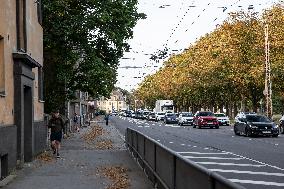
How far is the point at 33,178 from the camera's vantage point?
14.6 meters

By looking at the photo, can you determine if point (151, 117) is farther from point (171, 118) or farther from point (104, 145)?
point (104, 145)

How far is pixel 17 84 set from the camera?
675 inches

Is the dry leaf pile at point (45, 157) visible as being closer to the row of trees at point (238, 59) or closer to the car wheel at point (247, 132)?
the car wheel at point (247, 132)

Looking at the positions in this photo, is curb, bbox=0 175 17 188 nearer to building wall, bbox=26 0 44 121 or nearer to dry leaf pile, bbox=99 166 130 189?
dry leaf pile, bbox=99 166 130 189

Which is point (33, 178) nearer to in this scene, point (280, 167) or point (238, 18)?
point (280, 167)

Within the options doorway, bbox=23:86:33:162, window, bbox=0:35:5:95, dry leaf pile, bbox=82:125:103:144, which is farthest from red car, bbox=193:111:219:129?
window, bbox=0:35:5:95

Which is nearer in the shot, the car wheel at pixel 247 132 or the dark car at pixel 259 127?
the dark car at pixel 259 127

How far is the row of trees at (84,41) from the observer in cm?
3419

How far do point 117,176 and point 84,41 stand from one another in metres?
21.5

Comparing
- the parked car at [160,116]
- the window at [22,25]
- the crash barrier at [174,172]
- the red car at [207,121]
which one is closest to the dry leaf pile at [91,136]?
the red car at [207,121]

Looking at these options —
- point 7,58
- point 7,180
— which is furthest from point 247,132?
point 7,180

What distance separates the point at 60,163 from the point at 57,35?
16.4 m

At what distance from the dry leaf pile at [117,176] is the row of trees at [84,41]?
17837 mm

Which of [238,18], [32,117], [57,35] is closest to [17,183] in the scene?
[32,117]
